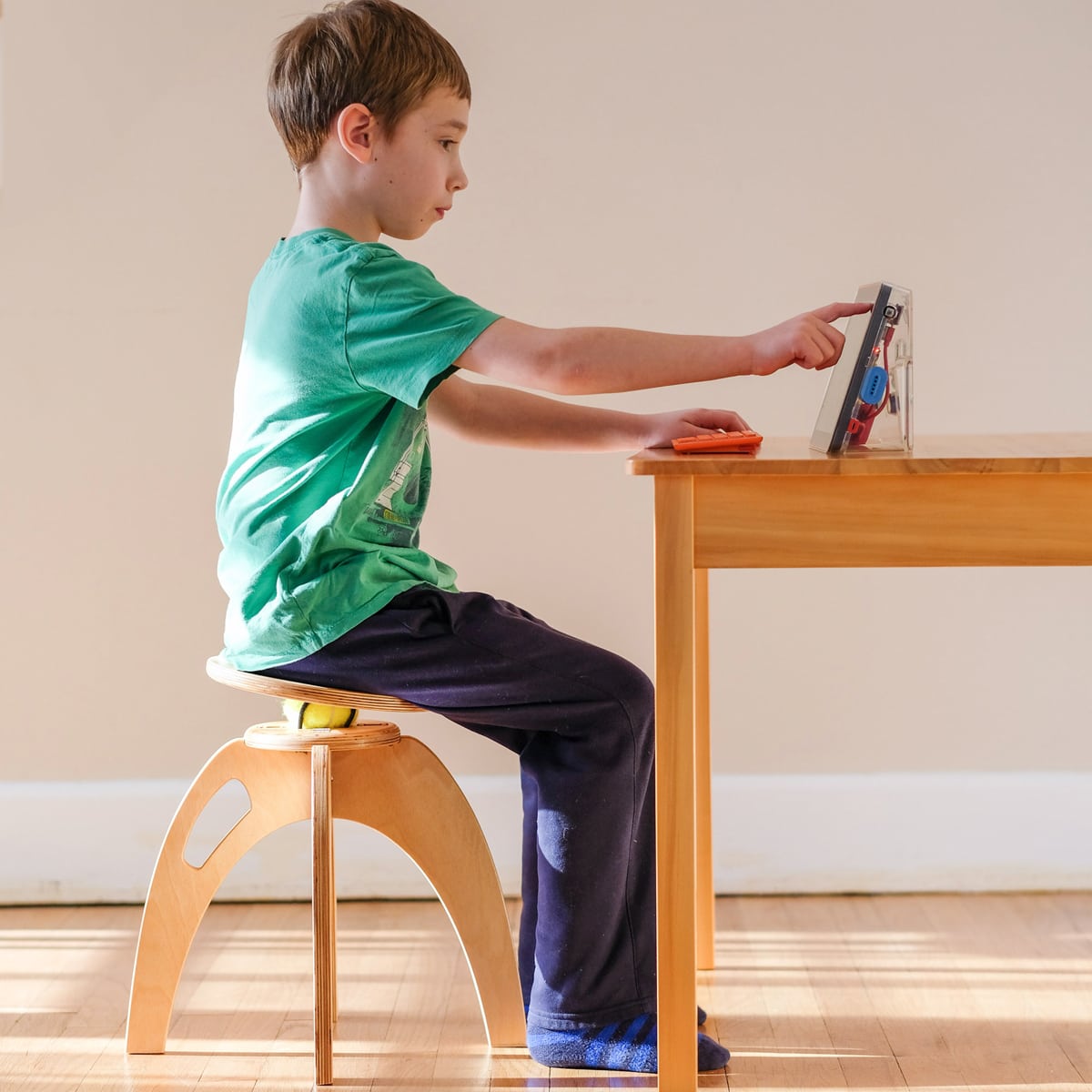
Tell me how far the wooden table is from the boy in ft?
0.54

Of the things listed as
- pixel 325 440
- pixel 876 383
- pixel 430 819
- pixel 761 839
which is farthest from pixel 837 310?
pixel 761 839

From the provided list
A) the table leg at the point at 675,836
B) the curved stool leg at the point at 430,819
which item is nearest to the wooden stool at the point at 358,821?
the curved stool leg at the point at 430,819

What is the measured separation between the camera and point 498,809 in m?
2.09

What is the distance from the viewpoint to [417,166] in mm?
1436

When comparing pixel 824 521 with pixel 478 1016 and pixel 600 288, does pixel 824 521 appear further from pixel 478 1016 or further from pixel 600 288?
pixel 600 288

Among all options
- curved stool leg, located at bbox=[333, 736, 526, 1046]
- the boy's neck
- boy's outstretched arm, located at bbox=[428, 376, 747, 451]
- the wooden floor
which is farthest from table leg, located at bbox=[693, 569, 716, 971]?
the boy's neck

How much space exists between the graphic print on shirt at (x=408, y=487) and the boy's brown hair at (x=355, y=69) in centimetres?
32

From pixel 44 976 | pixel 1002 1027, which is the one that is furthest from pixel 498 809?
pixel 1002 1027

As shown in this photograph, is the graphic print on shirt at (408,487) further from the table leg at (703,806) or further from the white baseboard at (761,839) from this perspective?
the white baseboard at (761,839)

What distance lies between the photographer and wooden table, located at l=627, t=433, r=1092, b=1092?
1.16 meters

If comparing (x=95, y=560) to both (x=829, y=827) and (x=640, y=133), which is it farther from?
(x=829, y=827)

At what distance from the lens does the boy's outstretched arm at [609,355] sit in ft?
4.07

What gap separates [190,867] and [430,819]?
0.27 m

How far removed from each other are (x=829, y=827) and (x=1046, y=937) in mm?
346
